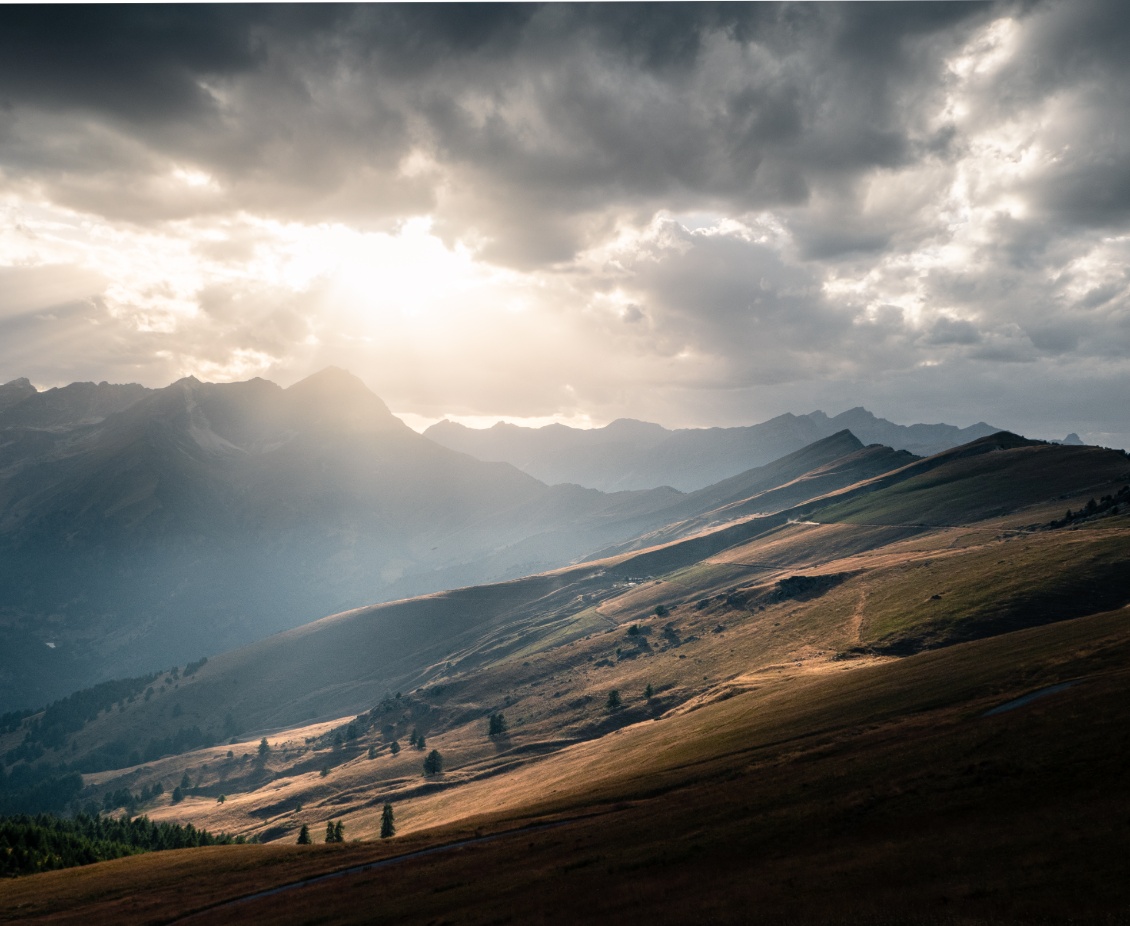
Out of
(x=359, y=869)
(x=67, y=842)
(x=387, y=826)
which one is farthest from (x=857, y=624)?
(x=67, y=842)

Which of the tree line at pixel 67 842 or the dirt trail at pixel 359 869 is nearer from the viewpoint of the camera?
the dirt trail at pixel 359 869

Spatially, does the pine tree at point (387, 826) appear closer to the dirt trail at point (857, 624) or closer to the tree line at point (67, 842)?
the tree line at point (67, 842)

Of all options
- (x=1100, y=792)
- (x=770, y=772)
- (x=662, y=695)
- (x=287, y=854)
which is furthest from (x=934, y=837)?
(x=662, y=695)

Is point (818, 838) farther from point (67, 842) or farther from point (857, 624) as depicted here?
point (857, 624)

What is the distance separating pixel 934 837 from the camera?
124 feet

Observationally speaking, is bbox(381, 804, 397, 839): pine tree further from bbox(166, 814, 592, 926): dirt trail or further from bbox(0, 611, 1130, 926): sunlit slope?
bbox(166, 814, 592, 926): dirt trail

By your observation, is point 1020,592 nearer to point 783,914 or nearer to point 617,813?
point 617,813

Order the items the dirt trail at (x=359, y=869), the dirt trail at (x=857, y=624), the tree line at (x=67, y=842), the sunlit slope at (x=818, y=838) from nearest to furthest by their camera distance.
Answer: the sunlit slope at (x=818, y=838)
the dirt trail at (x=359, y=869)
the tree line at (x=67, y=842)
the dirt trail at (x=857, y=624)

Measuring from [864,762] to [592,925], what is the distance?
28398 mm

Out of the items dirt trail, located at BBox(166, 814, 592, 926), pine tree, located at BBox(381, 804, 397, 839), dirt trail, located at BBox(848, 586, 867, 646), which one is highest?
dirt trail, located at BBox(166, 814, 592, 926)

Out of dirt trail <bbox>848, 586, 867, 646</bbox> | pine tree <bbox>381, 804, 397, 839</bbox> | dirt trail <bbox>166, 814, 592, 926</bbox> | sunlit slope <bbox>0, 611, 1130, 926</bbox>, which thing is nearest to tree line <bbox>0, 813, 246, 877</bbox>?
sunlit slope <bbox>0, 611, 1130, 926</bbox>

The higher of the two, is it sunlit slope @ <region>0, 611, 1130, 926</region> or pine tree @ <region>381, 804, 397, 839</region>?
sunlit slope @ <region>0, 611, 1130, 926</region>

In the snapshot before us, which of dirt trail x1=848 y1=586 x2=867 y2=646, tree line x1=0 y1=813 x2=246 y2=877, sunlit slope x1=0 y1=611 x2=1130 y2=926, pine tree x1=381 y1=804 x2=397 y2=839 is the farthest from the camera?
dirt trail x1=848 y1=586 x2=867 y2=646

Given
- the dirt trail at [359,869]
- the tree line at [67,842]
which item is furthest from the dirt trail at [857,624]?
the tree line at [67,842]
